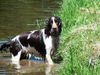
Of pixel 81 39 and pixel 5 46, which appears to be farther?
pixel 5 46

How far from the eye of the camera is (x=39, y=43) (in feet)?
33.8

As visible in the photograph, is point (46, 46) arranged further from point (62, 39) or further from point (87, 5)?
point (87, 5)

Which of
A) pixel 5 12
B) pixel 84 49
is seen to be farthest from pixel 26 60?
pixel 5 12

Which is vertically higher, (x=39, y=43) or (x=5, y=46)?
(x=39, y=43)

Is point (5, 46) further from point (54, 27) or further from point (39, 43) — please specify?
point (54, 27)

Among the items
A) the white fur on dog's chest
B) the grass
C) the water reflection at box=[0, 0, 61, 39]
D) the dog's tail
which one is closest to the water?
the water reflection at box=[0, 0, 61, 39]

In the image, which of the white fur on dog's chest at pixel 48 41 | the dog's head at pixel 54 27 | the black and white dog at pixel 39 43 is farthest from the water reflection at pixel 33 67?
the dog's head at pixel 54 27

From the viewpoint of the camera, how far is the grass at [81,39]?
24.6 ft

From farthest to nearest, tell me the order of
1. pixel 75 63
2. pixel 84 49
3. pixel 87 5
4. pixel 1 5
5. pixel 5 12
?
pixel 1 5, pixel 5 12, pixel 87 5, pixel 84 49, pixel 75 63

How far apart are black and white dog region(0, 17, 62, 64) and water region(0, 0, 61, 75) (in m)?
→ 0.25

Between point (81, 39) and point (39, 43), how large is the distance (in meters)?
1.38

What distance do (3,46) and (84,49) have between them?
3.00 m

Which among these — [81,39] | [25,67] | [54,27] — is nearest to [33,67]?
[25,67]

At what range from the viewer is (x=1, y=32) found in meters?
13.3
